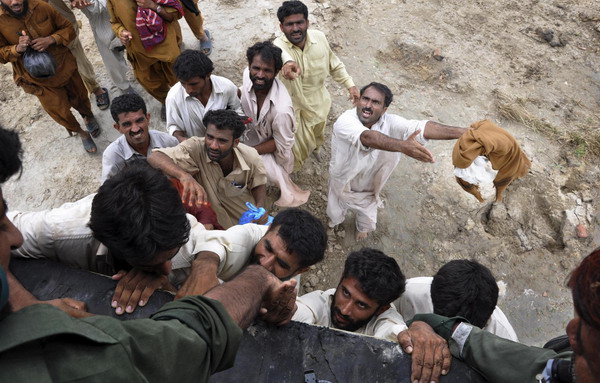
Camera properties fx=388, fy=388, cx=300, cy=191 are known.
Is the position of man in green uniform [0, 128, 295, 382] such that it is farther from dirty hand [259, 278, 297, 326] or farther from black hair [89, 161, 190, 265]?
black hair [89, 161, 190, 265]

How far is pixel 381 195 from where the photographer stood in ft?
13.9

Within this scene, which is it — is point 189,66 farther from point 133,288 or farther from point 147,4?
point 133,288

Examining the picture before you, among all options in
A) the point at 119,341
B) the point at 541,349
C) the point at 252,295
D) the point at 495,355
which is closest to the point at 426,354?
the point at 495,355

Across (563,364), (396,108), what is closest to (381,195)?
(396,108)

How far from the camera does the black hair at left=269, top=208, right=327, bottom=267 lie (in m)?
2.00

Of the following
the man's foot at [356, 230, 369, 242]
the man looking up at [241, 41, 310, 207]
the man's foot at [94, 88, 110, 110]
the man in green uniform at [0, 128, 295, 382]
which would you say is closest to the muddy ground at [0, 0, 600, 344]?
the man's foot at [356, 230, 369, 242]

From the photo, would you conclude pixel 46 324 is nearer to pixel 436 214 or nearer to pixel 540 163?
pixel 436 214

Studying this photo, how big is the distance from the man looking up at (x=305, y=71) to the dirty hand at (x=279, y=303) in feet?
7.14

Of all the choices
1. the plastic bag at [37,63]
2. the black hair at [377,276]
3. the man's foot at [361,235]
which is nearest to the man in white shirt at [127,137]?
the plastic bag at [37,63]

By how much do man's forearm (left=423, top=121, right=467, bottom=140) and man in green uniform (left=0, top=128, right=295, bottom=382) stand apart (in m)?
1.95

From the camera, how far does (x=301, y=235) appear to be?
6.63 feet

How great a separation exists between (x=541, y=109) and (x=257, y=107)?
12.4ft

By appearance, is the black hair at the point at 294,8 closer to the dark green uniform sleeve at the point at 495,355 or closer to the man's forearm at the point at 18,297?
the dark green uniform sleeve at the point at 495,355

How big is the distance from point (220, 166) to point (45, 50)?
87.6 inches
